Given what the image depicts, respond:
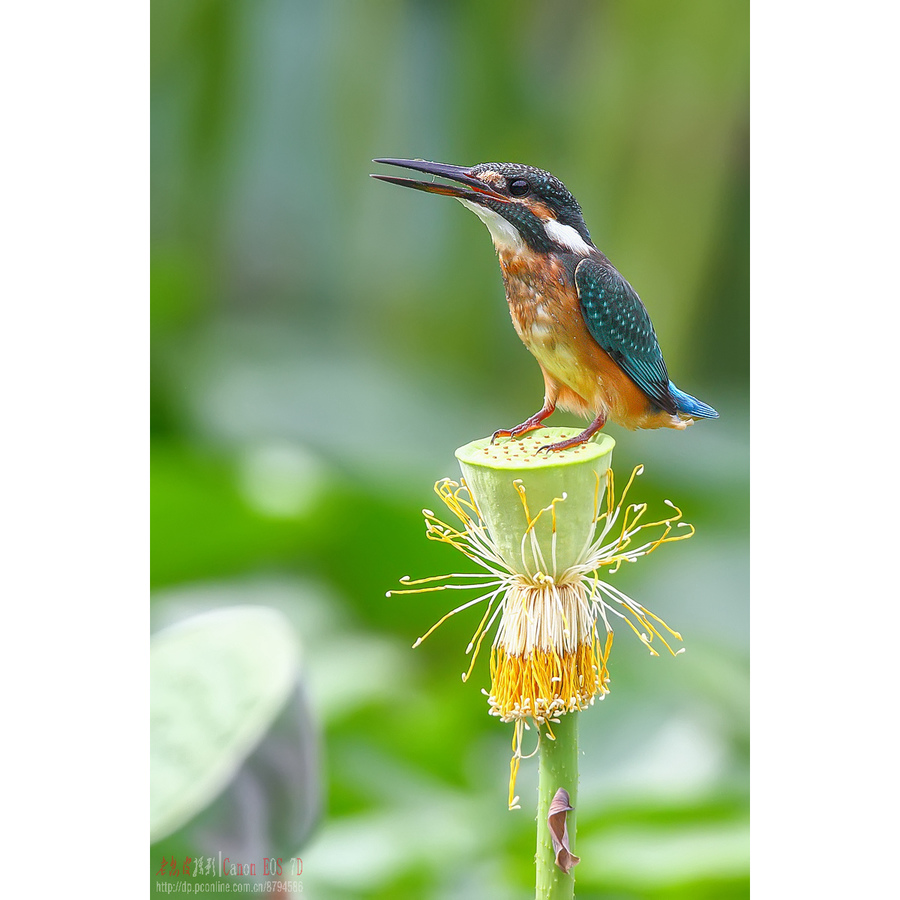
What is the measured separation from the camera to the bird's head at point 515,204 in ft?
3.40

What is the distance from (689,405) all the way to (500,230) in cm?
28

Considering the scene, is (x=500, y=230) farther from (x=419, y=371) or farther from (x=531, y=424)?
(x=419, y=371)

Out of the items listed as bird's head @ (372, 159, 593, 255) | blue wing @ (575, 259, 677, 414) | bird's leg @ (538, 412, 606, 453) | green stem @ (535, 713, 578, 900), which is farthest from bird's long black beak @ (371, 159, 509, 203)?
green stem @ (535, 713, 578, 900)

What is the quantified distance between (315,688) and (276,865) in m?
0.24

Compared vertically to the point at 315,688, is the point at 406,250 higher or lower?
higher

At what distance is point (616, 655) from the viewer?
4.14ft

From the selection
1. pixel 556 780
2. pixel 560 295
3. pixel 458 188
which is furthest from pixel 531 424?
pixel 556 780

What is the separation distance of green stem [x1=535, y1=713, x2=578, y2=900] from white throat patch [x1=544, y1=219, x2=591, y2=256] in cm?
46

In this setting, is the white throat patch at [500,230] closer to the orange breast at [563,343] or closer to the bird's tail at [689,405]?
the orange breast at [563,343]

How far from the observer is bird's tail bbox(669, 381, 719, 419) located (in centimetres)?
112

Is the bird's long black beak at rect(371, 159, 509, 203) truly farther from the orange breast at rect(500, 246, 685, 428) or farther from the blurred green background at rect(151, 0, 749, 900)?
the blurred green background at rect(151, 0, 749, 900)

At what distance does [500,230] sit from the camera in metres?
1.04
